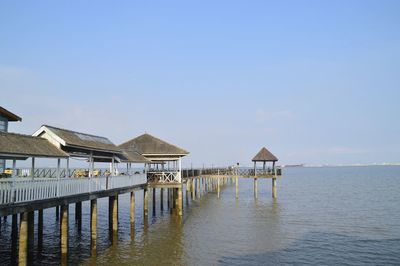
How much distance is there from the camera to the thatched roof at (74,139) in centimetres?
1836

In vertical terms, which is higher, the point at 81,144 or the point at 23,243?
the point at 81,144

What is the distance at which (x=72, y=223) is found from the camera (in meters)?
30.3

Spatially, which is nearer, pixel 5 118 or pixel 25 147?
pixel 25 147

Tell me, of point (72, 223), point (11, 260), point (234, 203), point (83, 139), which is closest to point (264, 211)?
point (234, 203)

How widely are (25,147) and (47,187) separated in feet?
6.97

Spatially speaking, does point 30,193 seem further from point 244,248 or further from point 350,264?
point 350,264

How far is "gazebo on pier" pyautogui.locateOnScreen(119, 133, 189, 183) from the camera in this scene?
31984 mm

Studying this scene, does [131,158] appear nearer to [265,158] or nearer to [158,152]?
[158,152]

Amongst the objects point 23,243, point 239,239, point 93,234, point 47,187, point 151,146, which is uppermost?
point 151,146

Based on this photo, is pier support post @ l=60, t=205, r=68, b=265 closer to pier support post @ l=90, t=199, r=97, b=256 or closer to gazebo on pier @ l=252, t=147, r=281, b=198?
pier support post @ l=90, t=199, r=97, b=256

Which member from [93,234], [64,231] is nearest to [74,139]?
[64,231]

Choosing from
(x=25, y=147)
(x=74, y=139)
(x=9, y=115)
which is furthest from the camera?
(x=9, y=115)

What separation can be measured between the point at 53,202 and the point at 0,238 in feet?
33.3

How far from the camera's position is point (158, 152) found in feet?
108
